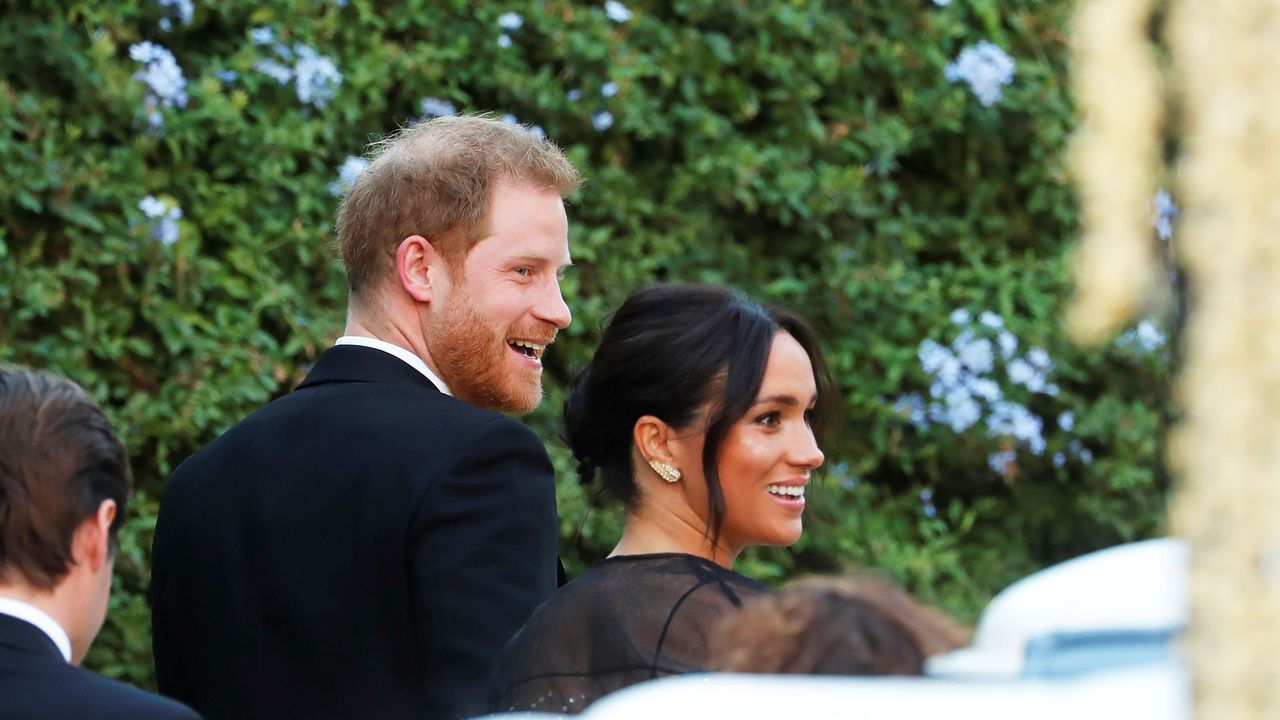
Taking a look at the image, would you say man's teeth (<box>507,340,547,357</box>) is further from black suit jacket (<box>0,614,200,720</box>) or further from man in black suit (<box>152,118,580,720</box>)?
black suit jacket (<box>0,614,200,720</box>)

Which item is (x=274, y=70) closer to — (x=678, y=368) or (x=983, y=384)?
(x=678, y=368)

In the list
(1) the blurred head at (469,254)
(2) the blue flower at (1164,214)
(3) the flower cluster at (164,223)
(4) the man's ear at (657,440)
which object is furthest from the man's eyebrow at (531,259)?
(2) the blue flower at (1164,214)

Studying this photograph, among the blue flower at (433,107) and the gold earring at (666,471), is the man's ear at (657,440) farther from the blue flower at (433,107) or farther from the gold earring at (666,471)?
the blue flower at (433,107)

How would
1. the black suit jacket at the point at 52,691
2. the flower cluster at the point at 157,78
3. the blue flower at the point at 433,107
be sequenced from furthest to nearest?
the blue flower at the point at 433,107 → the flower cluster at the point at 157,78 → the black suit jacket at the point at 52,691

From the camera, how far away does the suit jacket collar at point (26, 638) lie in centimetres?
A: 179

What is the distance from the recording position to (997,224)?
5492 millimetres

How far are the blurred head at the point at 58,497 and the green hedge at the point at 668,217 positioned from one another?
7.03 feet

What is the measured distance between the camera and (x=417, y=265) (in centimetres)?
272

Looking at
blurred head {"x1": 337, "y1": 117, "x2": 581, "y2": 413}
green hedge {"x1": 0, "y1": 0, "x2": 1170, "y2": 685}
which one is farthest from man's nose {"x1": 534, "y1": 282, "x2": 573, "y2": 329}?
green hedge {"x1": 0, "y1": 0, "x2": 1170, "y2": 685}

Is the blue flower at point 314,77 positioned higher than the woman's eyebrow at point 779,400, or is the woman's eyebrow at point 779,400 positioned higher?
the blue flower at point 314,77

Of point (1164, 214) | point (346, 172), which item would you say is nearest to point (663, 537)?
point (1164, 214)

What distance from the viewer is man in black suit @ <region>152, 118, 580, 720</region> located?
233 cm

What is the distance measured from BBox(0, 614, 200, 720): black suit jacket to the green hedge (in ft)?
7.25

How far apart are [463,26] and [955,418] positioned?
1.94m
